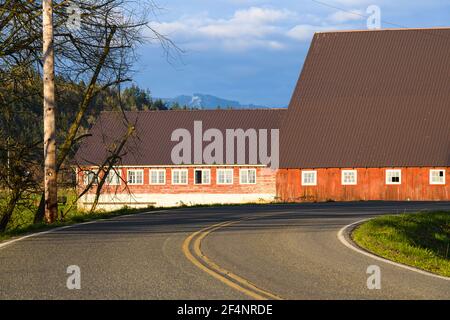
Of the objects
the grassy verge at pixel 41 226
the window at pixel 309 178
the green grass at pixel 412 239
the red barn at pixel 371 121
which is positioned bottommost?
the green grass at pixel 412 239

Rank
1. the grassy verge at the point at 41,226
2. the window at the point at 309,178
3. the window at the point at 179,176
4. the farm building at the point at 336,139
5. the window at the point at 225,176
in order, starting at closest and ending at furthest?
the grassy verge at the point at 41,226
the farm building at the point at 336,139
the window at the point at 309,178
the window at the point at 225,176
the window at the point at 179,176

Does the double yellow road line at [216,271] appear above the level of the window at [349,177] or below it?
below

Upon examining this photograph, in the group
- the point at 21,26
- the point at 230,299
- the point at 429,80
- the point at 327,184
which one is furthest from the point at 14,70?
the point at 429,80

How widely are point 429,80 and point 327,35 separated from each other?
8427mm

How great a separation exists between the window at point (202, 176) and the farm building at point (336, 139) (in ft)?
0.24

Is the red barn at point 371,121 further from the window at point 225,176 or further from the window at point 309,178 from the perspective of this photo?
the window at point 225,176

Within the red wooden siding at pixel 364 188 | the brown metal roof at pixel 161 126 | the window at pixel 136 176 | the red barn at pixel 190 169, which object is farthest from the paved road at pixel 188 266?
the brown metal roof at pixel 161 126

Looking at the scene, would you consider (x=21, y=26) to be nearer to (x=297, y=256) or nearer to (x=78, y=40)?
(x=78, y=40)

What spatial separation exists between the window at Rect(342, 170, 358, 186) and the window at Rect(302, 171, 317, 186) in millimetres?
1914

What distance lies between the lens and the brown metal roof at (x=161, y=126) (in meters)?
56.0

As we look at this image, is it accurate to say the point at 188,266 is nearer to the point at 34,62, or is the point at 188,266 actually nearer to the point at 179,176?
the point at 34,62

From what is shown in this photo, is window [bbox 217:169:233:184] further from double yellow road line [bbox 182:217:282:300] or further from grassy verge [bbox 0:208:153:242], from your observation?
double yellow road line [bbox 182:217:282:300]

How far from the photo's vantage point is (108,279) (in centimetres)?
1006

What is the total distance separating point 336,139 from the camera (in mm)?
50000
